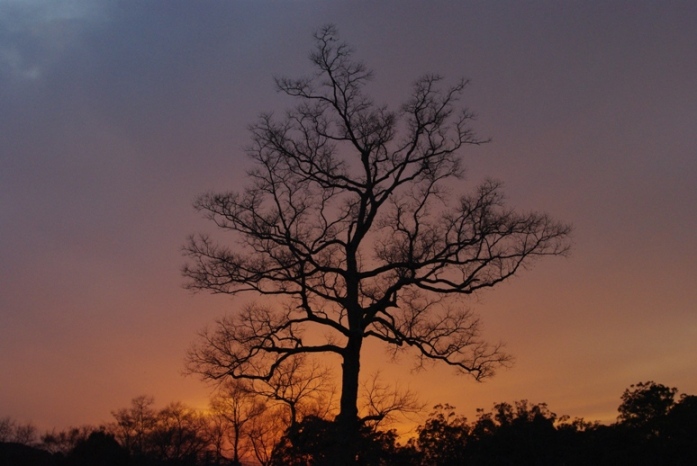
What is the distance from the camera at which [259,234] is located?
17.4m

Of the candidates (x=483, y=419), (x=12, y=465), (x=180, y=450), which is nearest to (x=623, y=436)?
(x=483, y=419)

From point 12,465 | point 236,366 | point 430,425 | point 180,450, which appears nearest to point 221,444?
point 180,450

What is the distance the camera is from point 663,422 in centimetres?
2678

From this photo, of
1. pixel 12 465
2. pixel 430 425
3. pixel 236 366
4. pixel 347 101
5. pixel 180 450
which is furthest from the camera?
pixel 180 450

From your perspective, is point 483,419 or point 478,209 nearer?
point 478,209

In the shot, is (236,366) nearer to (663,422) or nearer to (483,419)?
(483,419)

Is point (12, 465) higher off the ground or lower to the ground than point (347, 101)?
lower

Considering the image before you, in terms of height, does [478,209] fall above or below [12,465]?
above

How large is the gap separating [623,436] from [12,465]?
37.0m

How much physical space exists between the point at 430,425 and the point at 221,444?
87.7 ft

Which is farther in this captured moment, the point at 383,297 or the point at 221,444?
the point at 221,444

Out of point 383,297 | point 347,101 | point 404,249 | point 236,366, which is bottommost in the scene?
point 236,366

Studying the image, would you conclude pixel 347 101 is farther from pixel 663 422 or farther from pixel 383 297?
pixel 663 422

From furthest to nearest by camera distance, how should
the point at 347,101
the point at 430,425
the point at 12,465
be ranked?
the point at 12,465, the point at 430,425, the point at 347,101
